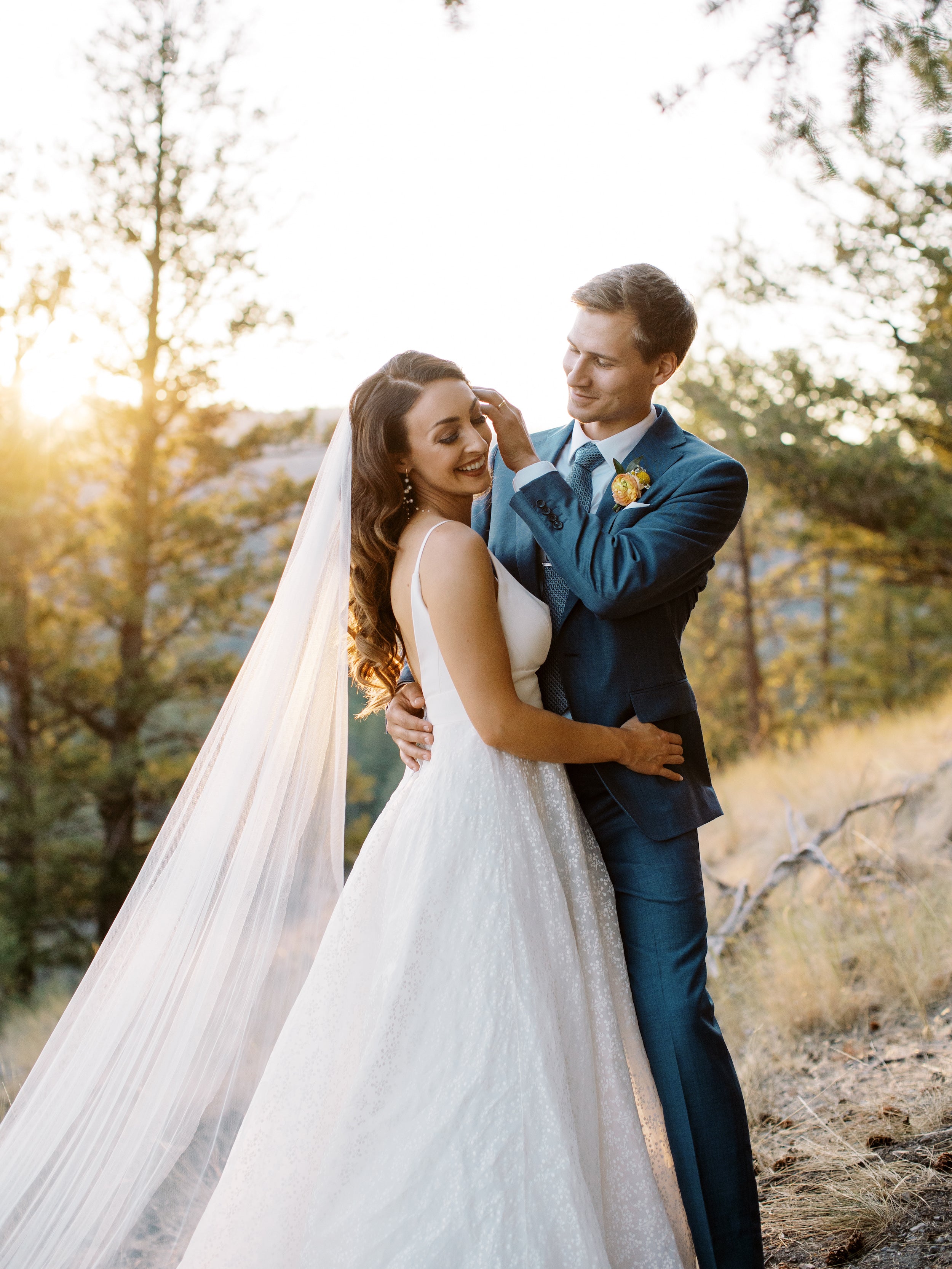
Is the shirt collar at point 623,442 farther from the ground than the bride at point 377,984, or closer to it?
farther from the ground

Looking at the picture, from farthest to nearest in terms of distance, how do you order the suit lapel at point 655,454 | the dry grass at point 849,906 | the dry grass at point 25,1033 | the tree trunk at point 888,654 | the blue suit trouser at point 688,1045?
the tree trunk at point 888,654
the dry grass at point 25,1033
the dry grass at point 849,906
the suit lapel at point 655,454
the blue suit trouser at point 688,1045

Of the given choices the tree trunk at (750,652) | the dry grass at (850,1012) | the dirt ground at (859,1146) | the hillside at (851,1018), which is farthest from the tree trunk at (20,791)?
the tree trunk at (750,652)

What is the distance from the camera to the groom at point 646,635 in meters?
2.32

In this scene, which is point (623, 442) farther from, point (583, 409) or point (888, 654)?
point (888, 654)

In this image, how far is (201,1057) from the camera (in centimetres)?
243

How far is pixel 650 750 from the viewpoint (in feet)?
8.07

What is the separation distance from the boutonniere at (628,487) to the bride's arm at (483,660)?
0.42 m

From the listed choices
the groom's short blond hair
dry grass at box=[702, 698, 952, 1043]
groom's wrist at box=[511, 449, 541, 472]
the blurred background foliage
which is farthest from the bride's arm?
the blurred background foliage

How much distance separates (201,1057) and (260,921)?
13.8 inches

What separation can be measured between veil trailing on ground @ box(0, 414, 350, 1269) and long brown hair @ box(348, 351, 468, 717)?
0.06 meters

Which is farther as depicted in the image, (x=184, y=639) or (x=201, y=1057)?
(x=184, y=639)

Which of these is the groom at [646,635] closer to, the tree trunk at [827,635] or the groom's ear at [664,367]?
the groom's ear at [664,367]

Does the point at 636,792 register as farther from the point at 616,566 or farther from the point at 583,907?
the point at 616,566

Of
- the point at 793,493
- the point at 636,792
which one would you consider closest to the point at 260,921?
the point at 636,792
